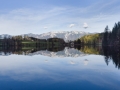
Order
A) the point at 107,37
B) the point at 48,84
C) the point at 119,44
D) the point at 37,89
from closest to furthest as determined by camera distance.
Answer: the point at 37,89
the point at 48,84
the point at 119,44
the point at 107,37

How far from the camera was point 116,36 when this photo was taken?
464ft

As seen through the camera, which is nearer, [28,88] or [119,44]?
[28,88]

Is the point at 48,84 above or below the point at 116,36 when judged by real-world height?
below

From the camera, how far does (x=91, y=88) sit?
1764 centimetres

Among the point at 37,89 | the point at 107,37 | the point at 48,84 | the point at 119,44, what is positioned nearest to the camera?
the point at 37,89

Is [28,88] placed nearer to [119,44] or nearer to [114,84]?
[114,84]

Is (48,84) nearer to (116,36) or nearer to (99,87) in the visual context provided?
(99,87)

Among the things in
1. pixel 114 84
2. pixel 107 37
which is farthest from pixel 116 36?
pixel 114 84

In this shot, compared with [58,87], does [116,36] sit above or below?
above

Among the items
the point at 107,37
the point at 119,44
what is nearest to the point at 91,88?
the point at 119,44

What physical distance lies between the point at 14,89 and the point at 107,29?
157200 mm

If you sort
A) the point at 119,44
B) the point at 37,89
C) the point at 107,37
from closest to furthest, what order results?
1. the point at 37,89
2. the point at 119,44
3. the point at 107,37

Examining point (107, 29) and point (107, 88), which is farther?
point (107, 29)

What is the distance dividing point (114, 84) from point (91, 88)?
3.49 metres
